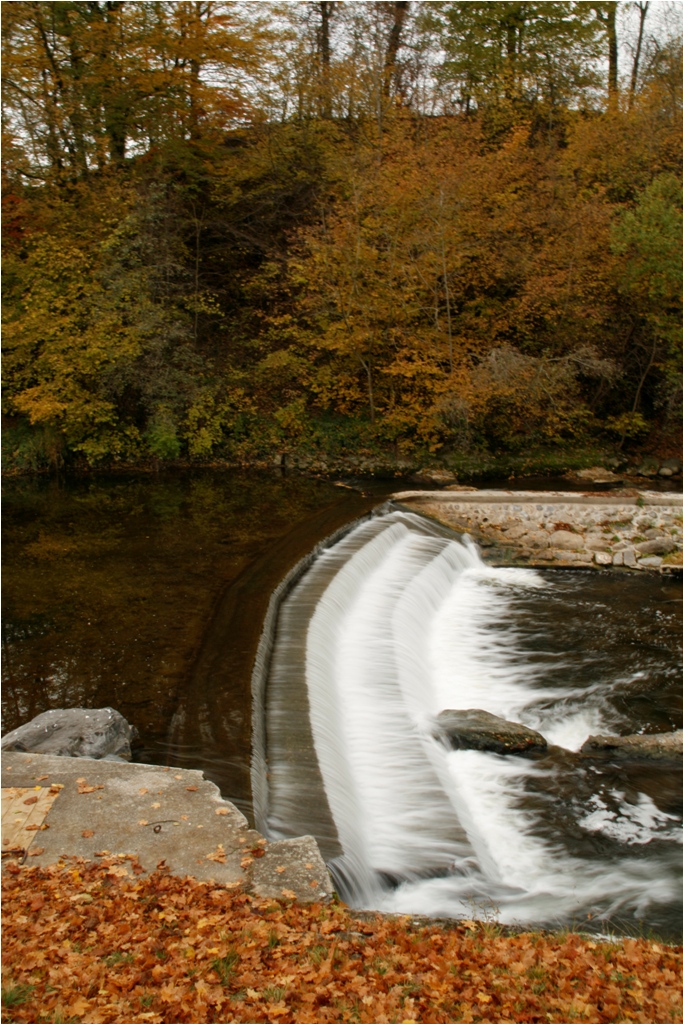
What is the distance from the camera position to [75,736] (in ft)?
22.5

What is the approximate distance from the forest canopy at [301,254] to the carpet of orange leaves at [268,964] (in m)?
14.8

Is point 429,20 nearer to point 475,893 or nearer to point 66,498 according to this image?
point 66,498

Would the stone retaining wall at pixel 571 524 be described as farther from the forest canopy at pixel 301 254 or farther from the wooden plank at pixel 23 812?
the wooden plank at pixel 23 812

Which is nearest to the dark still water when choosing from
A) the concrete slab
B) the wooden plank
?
the concrete slab

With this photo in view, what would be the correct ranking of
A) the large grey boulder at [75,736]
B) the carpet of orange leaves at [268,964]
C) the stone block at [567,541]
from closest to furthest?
the carpet of orange leaves at [268,964] → the large grey boulder at [75,736] → the stone block at [567,541]

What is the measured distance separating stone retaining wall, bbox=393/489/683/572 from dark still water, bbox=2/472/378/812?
2.09 m

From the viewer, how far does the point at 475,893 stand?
6.17m

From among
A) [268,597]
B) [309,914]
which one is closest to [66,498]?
[268,597]

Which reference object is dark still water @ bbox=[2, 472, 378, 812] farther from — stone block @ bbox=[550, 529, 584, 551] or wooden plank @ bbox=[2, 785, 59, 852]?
stone block @ bbox=[550, 529, 584, 551]

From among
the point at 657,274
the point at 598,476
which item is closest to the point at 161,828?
the point at 598,476

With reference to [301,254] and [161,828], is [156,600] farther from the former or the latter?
[301,254]

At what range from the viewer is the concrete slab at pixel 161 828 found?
5199 millimetres

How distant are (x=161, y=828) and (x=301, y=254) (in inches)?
743

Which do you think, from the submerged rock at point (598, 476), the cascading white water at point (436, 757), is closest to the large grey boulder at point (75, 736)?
the cascading white water at point (436, 757)
